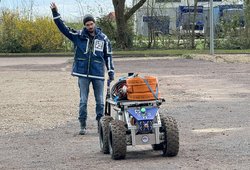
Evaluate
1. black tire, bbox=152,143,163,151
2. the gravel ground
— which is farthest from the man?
black tire, bbox=152,143,163,151

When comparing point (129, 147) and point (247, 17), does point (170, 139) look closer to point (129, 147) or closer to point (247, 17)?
point (129, 147)

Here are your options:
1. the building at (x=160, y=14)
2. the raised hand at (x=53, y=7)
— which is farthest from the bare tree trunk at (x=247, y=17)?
the raised hand at (x=53, y=7)

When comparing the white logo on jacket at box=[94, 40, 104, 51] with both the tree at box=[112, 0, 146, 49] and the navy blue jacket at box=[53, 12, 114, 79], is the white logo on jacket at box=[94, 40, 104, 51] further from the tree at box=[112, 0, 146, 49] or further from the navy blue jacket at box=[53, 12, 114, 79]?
the tree at box=[112, 0, 146, 49]

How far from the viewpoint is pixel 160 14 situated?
46.8 m

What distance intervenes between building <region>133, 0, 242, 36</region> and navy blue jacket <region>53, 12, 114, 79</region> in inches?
1366

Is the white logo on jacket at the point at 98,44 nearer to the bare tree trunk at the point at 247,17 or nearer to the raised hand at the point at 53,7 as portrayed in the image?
the raised hand at the point at 53,7

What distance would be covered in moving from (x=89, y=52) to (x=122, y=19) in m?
35.0

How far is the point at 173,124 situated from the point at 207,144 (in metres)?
1.14

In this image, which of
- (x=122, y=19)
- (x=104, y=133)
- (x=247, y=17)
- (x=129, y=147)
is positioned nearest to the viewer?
(x=104, y=133)

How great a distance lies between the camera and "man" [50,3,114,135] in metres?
10.8

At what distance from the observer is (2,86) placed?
2086 cm

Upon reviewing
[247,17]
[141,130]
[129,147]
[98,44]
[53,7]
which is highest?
[53,7]

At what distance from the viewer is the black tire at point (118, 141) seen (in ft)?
28.4

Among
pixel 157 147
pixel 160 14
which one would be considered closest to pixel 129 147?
pixel 157 147
